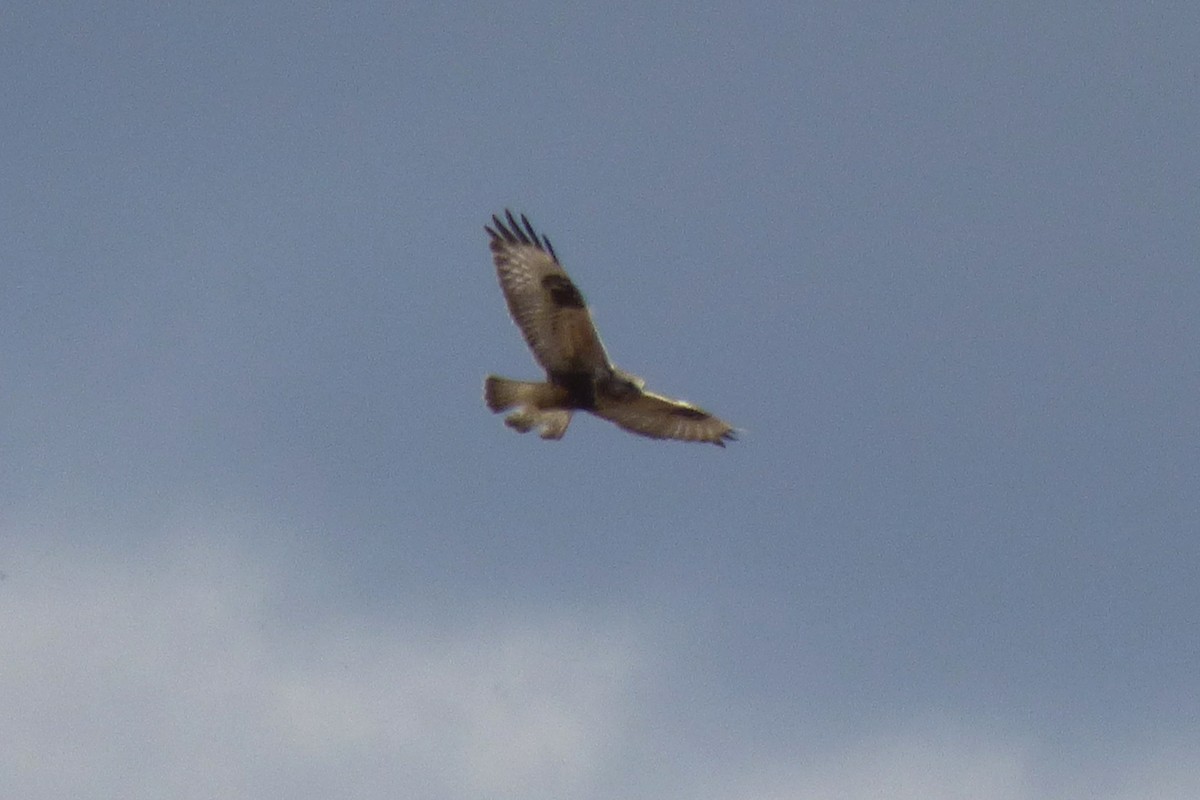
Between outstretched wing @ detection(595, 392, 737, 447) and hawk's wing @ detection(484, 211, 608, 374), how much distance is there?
18.7 inches

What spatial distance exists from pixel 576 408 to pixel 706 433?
5.03 feet

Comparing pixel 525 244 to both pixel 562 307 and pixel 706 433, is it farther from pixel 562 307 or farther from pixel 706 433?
pixel 706 433

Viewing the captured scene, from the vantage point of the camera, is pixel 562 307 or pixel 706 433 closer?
pixel 562 307

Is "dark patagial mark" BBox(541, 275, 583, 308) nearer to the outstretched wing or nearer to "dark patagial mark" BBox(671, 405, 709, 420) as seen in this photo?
the outstretched wing

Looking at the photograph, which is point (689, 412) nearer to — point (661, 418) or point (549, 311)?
point (661, 418)

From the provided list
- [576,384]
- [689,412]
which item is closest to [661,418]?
[689,412]

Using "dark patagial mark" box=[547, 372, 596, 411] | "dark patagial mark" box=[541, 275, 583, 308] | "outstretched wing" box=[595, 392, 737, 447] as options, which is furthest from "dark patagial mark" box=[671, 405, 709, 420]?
"dark patagial mark" box=[541, 275, 583, 308]

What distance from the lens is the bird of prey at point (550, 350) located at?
19953mm

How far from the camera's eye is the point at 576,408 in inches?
799

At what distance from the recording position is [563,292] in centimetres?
1995

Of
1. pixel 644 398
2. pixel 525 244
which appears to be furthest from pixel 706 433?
pixel 525 244

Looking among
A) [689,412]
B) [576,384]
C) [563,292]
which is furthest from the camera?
[689,412]

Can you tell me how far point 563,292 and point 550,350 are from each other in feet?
1.67

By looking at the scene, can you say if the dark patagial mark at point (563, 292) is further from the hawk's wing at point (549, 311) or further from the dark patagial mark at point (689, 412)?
the dark patagial mark at point (689, 412)
